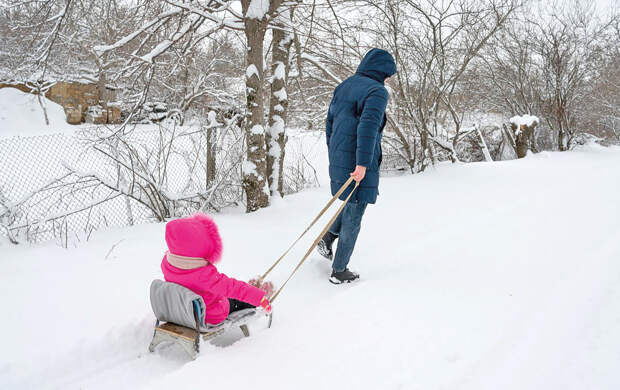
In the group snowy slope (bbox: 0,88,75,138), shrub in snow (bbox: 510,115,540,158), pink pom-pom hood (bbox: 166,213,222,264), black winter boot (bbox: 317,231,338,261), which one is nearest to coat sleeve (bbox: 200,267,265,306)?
pink pom-pom hood (bbox: 166,213,222,264)

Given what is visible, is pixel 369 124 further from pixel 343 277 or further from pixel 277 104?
pixel 277 104

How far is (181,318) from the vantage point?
2279mm

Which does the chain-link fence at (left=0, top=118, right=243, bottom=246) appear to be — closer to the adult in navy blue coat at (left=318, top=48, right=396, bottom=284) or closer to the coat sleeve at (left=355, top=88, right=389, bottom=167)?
the adult in navy blue coat at (left=318, top=48, right=396, bottom=284)

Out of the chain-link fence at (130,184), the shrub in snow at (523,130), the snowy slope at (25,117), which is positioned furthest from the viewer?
the snowy slope at (25,117)

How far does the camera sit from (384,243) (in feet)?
14.3

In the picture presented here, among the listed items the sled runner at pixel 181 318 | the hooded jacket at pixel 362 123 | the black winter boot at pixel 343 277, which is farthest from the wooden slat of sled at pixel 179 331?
the hooded jacket at pixel 362 123

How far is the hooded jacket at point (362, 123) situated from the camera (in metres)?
2.90

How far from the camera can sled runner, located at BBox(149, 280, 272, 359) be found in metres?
2.20

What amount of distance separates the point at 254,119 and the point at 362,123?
245 cm

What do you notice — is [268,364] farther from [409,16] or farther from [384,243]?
[409,16]

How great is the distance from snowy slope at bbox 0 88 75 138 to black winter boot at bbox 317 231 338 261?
1622 centimetres

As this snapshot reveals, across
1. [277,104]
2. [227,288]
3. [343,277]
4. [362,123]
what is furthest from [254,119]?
[227,288]

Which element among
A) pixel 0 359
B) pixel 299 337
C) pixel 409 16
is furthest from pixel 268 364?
pixel 409 16

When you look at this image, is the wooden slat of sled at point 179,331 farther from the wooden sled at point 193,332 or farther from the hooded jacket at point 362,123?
the hooded jacket at point 362,123
